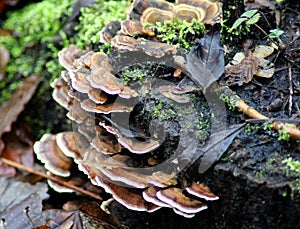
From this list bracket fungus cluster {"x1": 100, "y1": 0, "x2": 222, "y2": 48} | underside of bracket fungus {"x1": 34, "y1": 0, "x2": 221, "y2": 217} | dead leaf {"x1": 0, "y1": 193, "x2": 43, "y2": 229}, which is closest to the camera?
underside of bracket fungus {"x1": 34, "y1": 0, "x2": 221, "y2": 217}

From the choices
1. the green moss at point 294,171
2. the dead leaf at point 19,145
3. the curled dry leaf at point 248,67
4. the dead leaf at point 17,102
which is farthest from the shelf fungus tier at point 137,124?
the dead leaf at point 17,102

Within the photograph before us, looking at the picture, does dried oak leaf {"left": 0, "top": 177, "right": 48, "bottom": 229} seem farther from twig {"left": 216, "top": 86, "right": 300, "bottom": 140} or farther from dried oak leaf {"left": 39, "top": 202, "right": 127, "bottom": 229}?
twig {"left": 216, "top": 86, "right": 300, "bottom": 140}

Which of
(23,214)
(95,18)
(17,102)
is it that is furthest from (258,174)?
(17,102)

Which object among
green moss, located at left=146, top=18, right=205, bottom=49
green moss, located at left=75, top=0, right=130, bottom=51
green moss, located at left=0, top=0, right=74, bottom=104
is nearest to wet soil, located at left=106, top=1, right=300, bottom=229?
green moss, located at left=146, top=18, right=205, bottom=49

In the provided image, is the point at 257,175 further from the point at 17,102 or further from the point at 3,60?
the point at 3,60

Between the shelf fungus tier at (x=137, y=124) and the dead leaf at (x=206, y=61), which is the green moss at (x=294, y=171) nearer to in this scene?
the shelf fungus tier at (x=137, y=124)

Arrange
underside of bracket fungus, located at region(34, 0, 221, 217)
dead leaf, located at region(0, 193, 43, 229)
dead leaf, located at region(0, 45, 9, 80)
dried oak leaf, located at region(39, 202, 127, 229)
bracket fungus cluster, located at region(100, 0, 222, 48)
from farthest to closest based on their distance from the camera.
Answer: dead leaf, located at region(0, 45, 9, 80) → bracket fungus cluster, located at region(100, 0, 222, 48) → dead leaf, located at region(0, 193, 43, 229) → dried oak leaf, located at region(39, 202, 127, 229) → underside of bracket fungus, located at region(34, 0, 221, 217)

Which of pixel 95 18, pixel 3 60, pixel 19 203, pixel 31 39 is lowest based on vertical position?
pixel 19 203
